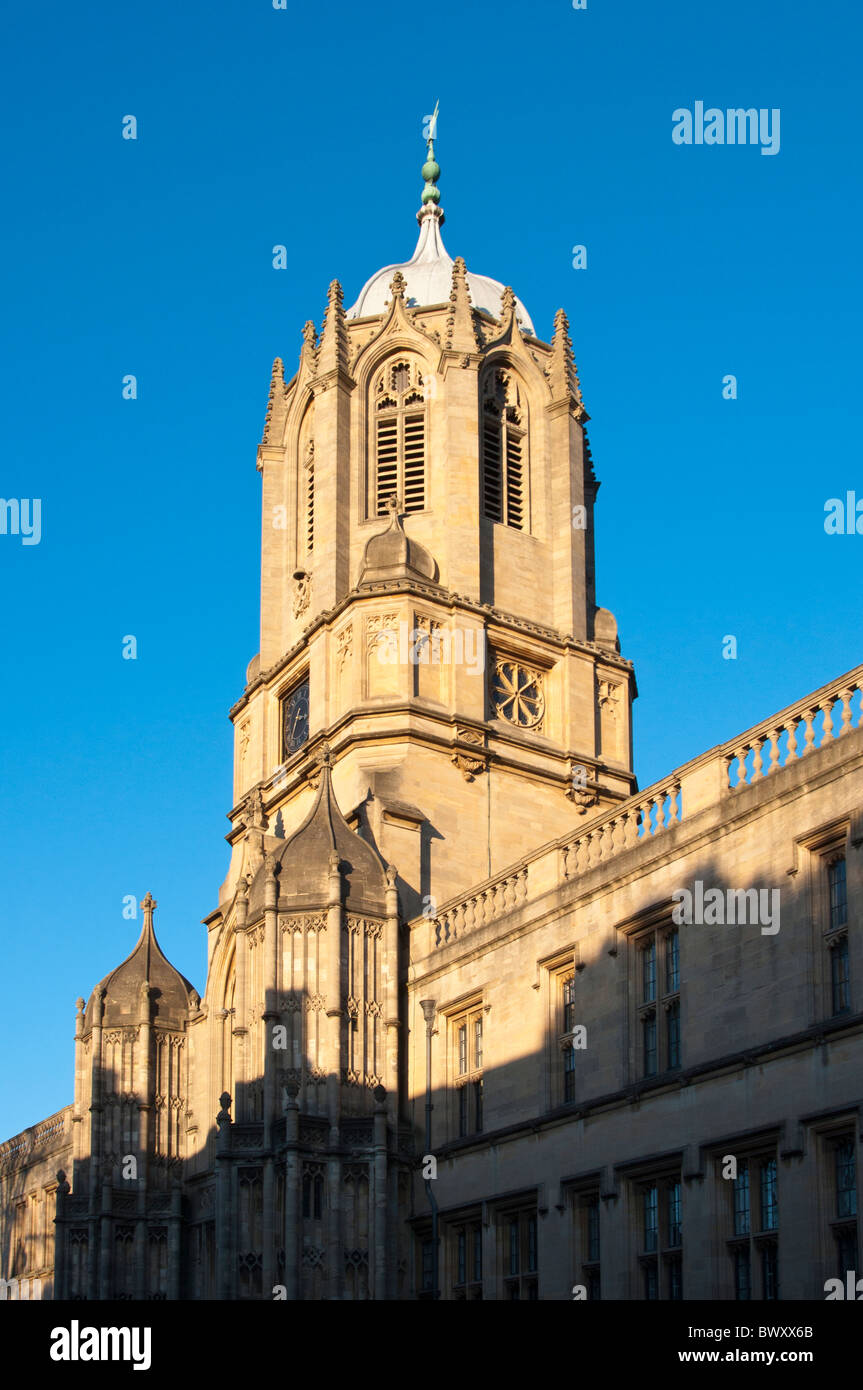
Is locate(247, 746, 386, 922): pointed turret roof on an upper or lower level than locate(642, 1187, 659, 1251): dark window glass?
upper

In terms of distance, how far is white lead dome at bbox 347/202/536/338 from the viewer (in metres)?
52.2

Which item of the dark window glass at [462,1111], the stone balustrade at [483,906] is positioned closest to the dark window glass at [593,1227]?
the dark window glass at [462,1111]

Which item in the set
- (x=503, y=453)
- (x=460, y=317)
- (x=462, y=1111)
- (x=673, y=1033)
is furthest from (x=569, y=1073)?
(x=460, y=317)

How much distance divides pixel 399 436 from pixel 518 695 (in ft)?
24.3

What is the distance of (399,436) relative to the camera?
4931 centimetres

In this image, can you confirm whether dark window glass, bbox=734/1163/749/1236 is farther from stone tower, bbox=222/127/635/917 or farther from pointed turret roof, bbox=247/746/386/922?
stone tower, bbox=222/127/635/917

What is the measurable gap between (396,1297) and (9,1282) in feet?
77.1

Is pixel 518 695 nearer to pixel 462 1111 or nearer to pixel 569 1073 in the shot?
pixel 462 1111

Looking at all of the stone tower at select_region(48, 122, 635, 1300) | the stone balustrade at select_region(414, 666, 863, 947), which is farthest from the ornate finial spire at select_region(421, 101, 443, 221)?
the stone balustrade at select_region(414, 666, 863, 947)

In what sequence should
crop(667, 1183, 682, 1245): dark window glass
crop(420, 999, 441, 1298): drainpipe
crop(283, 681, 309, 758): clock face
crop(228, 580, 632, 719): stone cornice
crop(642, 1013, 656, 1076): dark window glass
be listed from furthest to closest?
crop(283, 681, 309, 758): clock face < crop(228, 580, 632, 719): stone cornice < crop(420, 999, 441, 1298): drainpipe < crop(642, 1013, 656, 1076): dark window glass < crop(667, 1183, 682, 1245): dark window glass

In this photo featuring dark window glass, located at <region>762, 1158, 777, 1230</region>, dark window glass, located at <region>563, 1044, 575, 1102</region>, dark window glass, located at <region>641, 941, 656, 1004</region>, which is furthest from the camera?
dark window glass, located at <region>563, 1044, 575, 1102</region>

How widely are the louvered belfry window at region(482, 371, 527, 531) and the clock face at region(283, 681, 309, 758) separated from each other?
20.2 feet

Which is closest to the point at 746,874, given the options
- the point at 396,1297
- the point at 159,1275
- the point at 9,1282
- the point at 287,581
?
the point at 396,1297

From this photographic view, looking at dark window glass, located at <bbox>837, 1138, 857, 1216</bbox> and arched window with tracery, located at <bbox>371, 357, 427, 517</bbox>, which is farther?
arched window with tracery, located at <bbox>371, 357, 427, 517</bbox>
